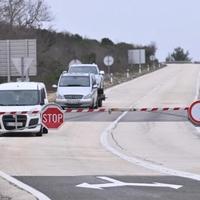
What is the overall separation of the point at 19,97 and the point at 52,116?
1.34 m

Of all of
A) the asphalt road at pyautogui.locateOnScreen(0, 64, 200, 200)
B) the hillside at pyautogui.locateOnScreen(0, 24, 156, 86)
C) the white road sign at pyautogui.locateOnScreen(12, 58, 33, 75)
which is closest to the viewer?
the asphalt road at pyautogui.locateOnScreen(0, 64, 200, 200)

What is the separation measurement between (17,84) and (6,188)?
42.9 ft

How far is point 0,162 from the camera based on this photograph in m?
15.6

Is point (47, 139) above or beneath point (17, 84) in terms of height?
beneath

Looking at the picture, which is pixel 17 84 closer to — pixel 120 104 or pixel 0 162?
pixel 0 162

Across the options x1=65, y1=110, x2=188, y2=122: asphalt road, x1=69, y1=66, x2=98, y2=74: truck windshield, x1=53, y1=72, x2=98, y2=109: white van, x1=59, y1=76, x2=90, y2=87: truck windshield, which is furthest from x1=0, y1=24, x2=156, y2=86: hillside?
x1=65, y1=110, x2=188, y2=122: asphalt road

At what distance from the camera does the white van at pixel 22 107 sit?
2288 centimetres

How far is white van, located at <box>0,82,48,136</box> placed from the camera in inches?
901

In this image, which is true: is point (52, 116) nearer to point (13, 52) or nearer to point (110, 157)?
point (110, 157)

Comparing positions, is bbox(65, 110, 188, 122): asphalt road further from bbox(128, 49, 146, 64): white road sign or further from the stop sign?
bbox(128, 49, 146, 64): white road sign

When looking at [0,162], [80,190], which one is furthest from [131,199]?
[0,162]

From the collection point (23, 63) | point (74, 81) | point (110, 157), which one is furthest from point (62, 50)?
point (110, 157)

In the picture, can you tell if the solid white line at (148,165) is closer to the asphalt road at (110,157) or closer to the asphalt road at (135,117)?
the asphalt road at (110,157)

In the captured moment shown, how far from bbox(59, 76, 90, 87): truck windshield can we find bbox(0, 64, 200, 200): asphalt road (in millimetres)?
6399
